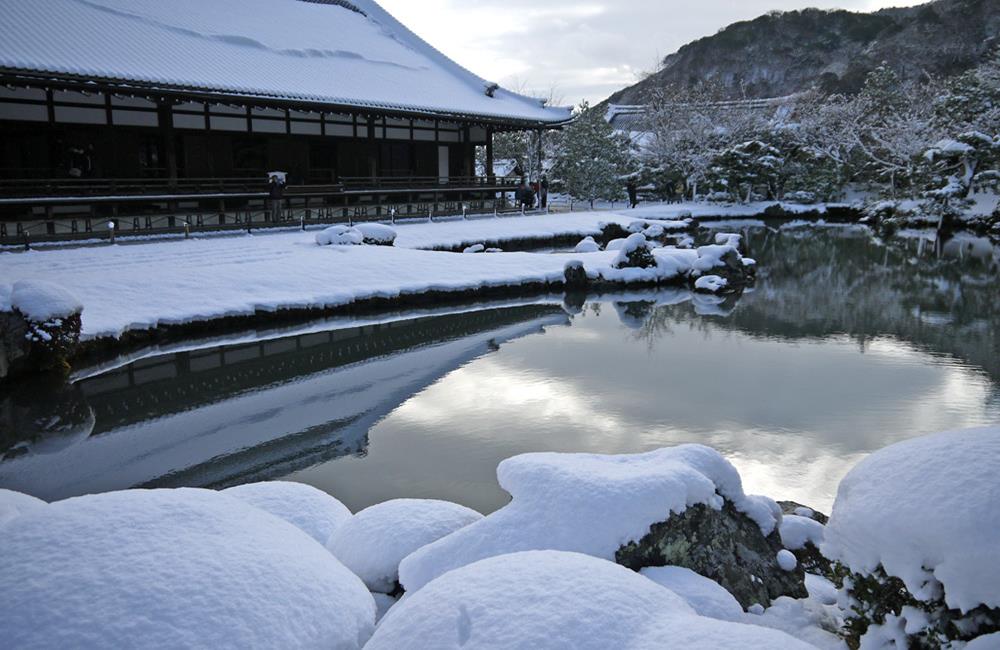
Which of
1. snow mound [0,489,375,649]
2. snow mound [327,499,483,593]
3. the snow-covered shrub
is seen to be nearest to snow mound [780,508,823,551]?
snow mound [327,499,483,593]

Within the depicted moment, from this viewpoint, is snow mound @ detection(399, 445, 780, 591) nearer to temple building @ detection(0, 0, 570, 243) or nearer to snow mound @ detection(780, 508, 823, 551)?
snow mound @ detection(780, 508, 823, 551)

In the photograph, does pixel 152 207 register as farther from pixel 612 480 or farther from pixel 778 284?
pixel 612 480

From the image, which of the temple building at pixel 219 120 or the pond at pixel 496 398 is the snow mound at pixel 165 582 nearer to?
the pond at pixel 496 398

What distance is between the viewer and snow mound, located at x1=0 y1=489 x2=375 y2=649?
2383 millimetres

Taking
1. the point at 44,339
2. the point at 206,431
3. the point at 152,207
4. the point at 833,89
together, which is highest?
the point at 833,89

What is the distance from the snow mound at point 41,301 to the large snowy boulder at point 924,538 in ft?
32.6

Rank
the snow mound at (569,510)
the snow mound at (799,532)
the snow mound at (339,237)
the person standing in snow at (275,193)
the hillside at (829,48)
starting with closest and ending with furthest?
the snow mound at (569,510) → the snow mound at (799,532) → the snow mound at (339,237) → the person standing in snow at (275,193) → the hillside at (829,48)

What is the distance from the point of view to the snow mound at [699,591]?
11.6 ft

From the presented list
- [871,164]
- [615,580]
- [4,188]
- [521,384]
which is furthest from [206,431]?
[871,164]

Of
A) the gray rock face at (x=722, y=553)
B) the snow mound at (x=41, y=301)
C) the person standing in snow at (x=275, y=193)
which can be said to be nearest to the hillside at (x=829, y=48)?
the person standing in snow at (x=275, y=193)

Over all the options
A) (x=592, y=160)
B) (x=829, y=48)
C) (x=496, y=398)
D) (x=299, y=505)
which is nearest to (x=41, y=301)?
(x=496, y=398)

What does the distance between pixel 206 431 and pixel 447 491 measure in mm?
3485

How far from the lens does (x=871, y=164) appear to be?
36406 mm

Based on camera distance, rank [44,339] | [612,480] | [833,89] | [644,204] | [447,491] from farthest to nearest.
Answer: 1. [833,89]
2. [644,204]
3. [44,339]
4. [447,491]
5. [612,480]
